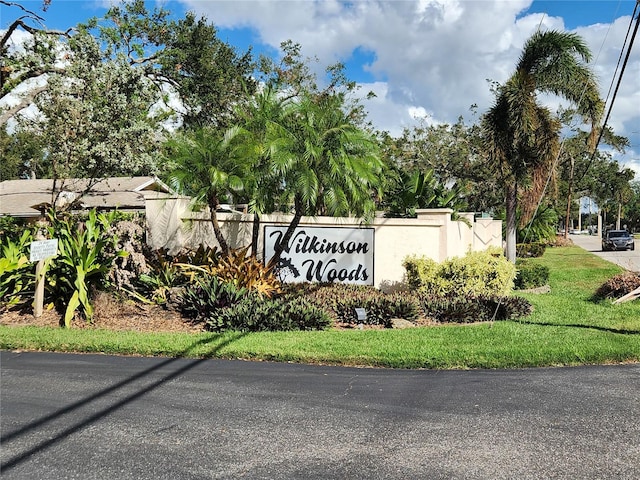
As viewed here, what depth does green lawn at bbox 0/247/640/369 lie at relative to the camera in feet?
23.9

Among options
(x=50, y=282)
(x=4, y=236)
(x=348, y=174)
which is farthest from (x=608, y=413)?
(x=4, y=236)

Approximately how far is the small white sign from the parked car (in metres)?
37.9

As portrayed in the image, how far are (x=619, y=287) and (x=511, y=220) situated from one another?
5.30 m

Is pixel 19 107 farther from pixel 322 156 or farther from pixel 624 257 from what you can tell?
pixel 624 257

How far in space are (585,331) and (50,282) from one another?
1032 centimetres

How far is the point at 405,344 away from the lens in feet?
26.5

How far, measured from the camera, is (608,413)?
5211 mm

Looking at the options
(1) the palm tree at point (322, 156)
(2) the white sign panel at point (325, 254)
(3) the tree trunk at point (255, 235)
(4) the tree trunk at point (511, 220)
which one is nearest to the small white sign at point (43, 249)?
(3) the tree trunk at point (255, 235)

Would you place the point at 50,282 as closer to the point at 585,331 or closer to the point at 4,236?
the point at 4,236

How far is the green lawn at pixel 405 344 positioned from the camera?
7285 mm

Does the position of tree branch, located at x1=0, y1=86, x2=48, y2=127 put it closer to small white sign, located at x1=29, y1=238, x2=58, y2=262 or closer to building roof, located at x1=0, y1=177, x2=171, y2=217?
building roof, located at x1=0, y1=177, x2=171, y2=217

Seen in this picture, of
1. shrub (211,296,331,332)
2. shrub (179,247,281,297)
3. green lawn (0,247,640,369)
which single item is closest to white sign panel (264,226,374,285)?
shrub (179,247,281,297)

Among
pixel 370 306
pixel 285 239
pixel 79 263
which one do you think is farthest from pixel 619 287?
pixel 79 263

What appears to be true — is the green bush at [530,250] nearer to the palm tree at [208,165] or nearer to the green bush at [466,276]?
the green bush at [466,276]
